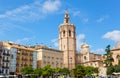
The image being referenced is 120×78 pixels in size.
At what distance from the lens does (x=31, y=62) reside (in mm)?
85500

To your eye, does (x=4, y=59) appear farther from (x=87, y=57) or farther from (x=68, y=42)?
(x=87, y=57)

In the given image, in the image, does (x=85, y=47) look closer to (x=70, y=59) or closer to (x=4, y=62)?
(x=70, y=59)

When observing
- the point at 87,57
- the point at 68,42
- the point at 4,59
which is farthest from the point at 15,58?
the point at 87,57

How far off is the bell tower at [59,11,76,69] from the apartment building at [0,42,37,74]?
64.9 ft

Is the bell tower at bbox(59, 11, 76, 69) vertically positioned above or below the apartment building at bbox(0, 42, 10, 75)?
above

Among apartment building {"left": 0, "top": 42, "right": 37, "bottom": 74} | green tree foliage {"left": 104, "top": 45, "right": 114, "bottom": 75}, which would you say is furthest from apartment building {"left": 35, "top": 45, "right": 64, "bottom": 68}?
green tree foliage {"left": 104, "top": 45, "right": 114, "bottom": 75}

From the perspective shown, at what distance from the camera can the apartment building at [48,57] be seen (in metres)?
90.1

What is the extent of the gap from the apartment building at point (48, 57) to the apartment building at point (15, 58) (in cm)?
320

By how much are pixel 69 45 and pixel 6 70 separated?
36311mm

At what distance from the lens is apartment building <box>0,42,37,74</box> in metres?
74.9

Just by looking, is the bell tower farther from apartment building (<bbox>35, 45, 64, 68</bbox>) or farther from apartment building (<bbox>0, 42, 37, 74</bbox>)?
apartment building (<bbox>0, 42, 37, 74</bbox>)

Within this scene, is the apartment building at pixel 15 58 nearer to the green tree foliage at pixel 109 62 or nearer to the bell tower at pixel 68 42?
the bell tower at pixel 68 42

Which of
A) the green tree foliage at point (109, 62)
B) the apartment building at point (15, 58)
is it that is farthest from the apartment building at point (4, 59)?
the green tree foliage at point (109, 62)

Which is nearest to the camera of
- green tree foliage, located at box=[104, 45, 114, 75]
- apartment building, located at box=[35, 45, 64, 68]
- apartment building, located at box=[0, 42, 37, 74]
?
green tree foliage, located at box=[104, 45, 114, 75]
